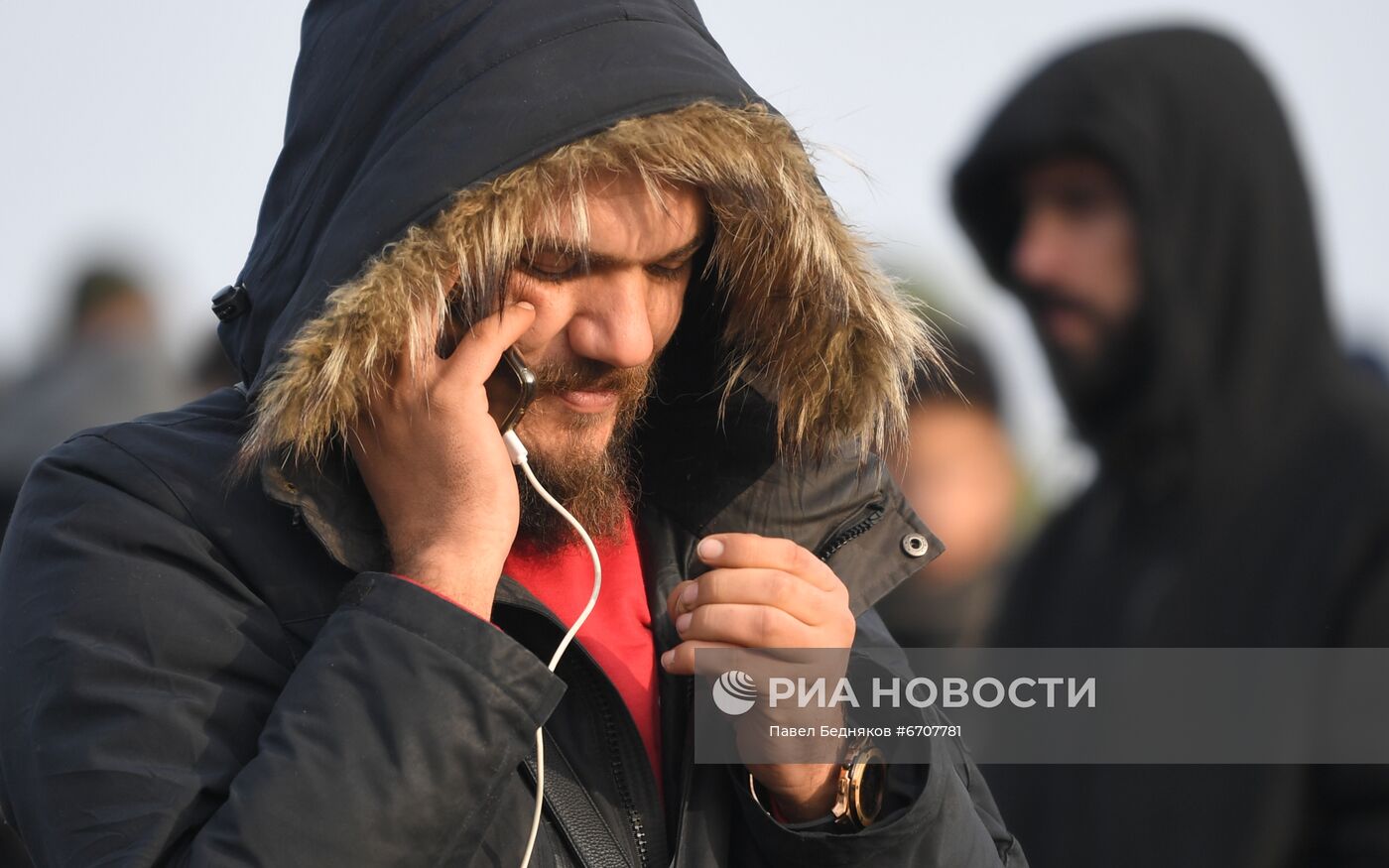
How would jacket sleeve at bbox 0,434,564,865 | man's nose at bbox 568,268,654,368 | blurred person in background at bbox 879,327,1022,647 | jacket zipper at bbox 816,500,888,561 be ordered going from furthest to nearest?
blurred person in background at bbox 879,327,1022,647 → jacket zipper at bbox 816,500,888,561 → man's nose at bbox 568,268,654,368 → jacket sleeve at bbox 0,434,564,865

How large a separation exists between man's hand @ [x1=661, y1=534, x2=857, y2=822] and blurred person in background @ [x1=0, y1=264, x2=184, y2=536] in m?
3.33

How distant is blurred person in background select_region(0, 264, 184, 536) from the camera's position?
5195 mm

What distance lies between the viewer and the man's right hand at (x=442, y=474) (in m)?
1.97

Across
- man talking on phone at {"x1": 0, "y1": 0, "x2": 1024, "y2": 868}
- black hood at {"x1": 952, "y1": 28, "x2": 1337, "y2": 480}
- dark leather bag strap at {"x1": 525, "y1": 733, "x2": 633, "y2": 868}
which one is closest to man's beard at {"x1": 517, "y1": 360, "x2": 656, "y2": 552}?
man talking on phone at {"x1": 0, "y1": 0, "x2": 1024, "y2": 868}

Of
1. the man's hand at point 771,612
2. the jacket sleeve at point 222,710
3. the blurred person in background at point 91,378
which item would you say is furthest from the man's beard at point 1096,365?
the blurred person in background at point 91,378

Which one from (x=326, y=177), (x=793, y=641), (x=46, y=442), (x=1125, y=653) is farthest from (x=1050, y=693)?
(x=46, y=442)

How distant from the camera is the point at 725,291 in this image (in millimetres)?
2648

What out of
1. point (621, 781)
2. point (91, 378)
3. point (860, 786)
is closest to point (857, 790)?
point (860, 786)

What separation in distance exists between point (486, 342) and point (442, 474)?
21cm

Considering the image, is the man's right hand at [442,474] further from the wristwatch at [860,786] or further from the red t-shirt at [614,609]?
the wristwatch at [860,786]

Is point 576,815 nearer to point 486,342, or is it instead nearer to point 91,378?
point 486,342

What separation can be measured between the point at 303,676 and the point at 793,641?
62 centimetres

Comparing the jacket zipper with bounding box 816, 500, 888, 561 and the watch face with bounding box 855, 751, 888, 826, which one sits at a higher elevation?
the jacket zipper with bounding box 816, 500, 888, 561

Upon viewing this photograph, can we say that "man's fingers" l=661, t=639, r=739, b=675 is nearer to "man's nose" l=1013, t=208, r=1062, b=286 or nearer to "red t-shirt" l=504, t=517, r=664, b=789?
"red t-shirt" l=504, t=517, r=664, b=789
